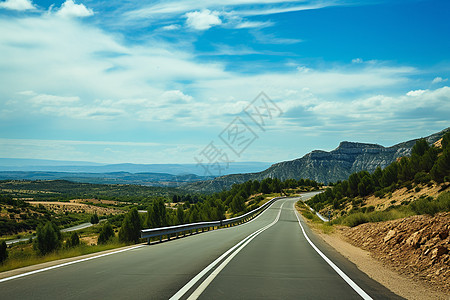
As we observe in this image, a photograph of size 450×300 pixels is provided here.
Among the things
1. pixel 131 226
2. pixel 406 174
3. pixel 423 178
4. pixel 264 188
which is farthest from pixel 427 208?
pixel 264 188

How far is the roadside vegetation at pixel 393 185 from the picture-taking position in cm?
4294

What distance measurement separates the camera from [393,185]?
62.8 metres

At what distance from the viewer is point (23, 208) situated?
138625mm

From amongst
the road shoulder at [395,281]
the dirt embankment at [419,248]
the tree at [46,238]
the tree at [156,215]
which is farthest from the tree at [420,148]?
the road shoulder at [395,281]

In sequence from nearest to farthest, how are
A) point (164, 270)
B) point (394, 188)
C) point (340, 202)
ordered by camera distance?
point (164, 270)
point (394, 188)
point (340, 202)

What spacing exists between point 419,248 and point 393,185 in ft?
187

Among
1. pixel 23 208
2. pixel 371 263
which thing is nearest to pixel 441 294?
pixel 371 263

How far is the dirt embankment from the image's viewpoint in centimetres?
878

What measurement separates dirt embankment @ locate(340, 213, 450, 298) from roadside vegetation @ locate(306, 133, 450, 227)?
525 centimetres

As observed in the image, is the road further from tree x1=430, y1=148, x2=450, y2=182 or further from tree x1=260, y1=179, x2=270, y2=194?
tree x1=260, y1=179, x2=270, y2=194

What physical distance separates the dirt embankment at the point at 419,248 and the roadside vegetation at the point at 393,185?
5254 mm

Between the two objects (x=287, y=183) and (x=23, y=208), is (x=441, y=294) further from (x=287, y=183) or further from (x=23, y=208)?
(x=287, y=183)

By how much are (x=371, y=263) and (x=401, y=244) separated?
203 cm

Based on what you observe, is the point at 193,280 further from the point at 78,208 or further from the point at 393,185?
the point at 78,208
